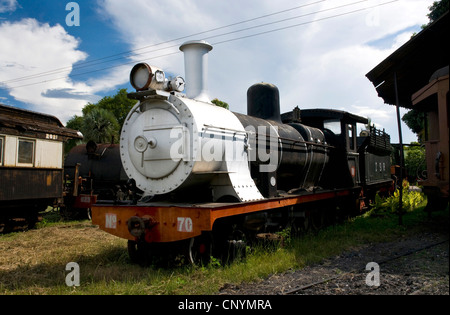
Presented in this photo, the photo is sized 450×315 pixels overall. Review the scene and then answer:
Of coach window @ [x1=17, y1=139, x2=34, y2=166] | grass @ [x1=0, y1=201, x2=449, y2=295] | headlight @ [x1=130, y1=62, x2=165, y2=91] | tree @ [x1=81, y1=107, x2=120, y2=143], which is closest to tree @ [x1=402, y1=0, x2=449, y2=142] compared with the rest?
grass @ [x1=0, y1=201, x2=449, y2=295]

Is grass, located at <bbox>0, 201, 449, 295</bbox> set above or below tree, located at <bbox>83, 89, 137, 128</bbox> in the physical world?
below

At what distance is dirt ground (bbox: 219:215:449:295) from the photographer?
413cm

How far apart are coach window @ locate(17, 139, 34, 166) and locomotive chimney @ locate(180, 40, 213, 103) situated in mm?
6125

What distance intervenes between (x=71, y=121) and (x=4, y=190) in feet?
133

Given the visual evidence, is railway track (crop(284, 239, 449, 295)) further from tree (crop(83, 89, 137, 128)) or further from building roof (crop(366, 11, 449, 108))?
tree (crop(83, 89, 137, 128))

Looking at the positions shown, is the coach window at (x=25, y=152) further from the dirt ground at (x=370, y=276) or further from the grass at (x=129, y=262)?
the dirt ground at (x=370, y=276)

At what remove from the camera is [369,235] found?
7.63 m

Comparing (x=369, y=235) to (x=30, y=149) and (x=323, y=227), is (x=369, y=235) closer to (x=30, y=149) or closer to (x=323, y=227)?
(x=323, y=227)

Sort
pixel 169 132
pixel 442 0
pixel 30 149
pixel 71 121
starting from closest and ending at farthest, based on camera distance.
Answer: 1. pixel 169 132
2. pixel 30 149
3. pixel 442 0
4. pixel 71 121

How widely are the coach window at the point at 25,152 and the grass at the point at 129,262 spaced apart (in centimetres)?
203

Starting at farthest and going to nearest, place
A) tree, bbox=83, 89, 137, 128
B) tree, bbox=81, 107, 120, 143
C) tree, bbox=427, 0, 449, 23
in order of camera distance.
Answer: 1. tree, bbox=83, 89, 137, 128
2. tree, bbox=81, 107, 120, 143
3. tree, bbox=427, 0, 449, 23

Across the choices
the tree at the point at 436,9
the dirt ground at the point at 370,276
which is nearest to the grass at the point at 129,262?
the dirt ground at the point at 370,276

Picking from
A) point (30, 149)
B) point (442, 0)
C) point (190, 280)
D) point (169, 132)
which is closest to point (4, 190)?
point (30, 149)

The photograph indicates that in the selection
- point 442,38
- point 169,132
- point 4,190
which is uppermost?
point 442,38
